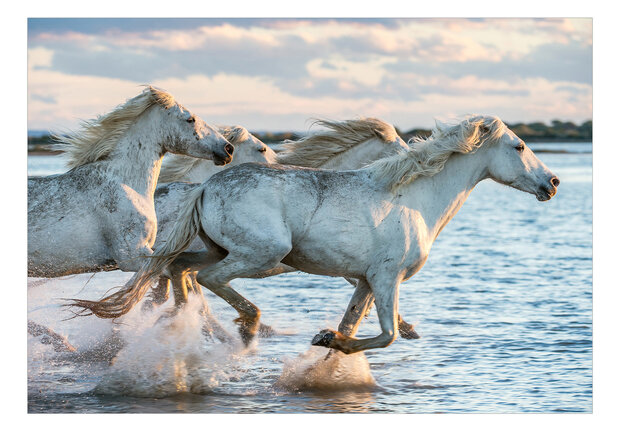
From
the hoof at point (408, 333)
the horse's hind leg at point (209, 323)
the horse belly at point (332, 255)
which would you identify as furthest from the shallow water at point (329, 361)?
the horse belly at point (332, 255)

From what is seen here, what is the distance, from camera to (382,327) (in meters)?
6.14

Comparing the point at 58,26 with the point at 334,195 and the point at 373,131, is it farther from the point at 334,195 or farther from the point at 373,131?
the point at 334,195

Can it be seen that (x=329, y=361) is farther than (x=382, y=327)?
Yes

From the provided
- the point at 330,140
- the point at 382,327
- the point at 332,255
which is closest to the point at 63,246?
the point at 332,255

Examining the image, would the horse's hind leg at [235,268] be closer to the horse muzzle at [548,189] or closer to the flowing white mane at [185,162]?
the horse muzzle at [548,189]

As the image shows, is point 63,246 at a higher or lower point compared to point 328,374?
higher

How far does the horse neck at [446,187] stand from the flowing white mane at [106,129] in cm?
204

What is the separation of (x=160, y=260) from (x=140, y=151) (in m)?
1.18

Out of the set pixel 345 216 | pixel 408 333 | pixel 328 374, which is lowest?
pixel 328 374

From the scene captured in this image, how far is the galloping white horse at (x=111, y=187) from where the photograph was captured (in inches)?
267

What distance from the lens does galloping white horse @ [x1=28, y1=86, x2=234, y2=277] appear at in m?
6.77

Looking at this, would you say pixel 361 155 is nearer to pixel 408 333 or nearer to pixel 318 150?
pixel 318 150

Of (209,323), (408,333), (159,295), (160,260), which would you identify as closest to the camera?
(160,260)

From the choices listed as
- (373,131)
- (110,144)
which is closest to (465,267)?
(373,131)
